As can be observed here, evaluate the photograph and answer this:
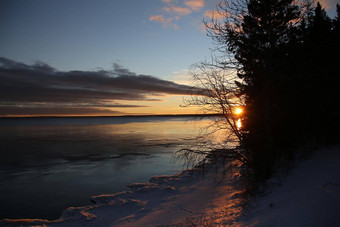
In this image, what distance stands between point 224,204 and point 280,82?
19.2 ft

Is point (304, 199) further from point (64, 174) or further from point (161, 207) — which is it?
point (64, 174)

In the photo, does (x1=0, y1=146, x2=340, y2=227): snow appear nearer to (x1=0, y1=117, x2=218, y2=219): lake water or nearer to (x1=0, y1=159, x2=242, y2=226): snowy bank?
(x1=0, y1=159, x2=242, y2=226): snowy bank

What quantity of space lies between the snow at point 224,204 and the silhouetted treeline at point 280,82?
54.3 inches

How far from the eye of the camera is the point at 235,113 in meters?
9.62

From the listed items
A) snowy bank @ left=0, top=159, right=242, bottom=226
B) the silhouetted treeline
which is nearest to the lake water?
snowy bank @ left=0, top=159, right=242, bottom=226

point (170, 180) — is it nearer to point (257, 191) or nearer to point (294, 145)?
point (257, 191)

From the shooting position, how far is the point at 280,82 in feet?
30.4

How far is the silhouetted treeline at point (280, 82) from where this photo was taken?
30.7 feet

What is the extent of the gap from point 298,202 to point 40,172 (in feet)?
56.3

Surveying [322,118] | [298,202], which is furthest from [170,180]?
[322,118]

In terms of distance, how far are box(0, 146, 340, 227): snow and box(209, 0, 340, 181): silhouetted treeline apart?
4.52ft

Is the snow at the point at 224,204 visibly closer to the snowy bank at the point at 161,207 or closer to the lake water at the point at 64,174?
the snowy bank at the point at 161,207

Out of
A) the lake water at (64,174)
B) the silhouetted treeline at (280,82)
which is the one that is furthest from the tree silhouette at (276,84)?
the lake water at (64,174)

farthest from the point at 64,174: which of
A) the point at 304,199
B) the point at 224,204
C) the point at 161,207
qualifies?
the point at 304,199
